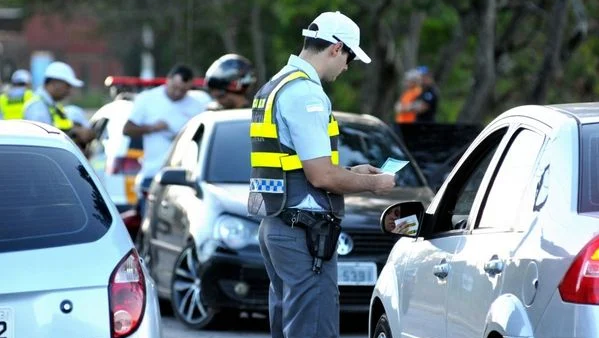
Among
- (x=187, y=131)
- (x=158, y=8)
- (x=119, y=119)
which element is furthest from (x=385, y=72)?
(x=158, y=8)

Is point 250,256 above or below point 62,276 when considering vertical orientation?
below

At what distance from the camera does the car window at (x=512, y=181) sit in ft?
19.1

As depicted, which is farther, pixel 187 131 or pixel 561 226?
pixel 187 131

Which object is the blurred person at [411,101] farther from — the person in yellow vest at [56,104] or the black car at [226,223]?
the black car at [226,223]

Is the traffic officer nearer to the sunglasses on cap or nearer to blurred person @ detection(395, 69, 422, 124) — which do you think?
the sunglasses on cap

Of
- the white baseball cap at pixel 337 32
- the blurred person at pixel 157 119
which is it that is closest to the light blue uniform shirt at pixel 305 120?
the white baseball cap at pixel 337 32

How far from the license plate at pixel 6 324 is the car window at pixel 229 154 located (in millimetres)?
5945

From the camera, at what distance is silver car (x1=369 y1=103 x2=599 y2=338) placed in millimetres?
5035

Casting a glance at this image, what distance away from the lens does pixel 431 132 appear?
1377 cm

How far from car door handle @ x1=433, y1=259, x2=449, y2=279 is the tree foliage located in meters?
15.0

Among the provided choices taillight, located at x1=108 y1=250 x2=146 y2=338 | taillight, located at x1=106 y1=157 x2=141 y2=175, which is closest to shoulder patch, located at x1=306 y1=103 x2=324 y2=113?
taillight, located at x1=108 y1=250 x2=146 y2=338

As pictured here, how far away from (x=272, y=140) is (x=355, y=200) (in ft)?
13.8

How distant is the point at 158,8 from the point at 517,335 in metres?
41.5

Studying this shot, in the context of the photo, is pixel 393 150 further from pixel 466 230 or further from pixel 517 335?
pixel 517 335
